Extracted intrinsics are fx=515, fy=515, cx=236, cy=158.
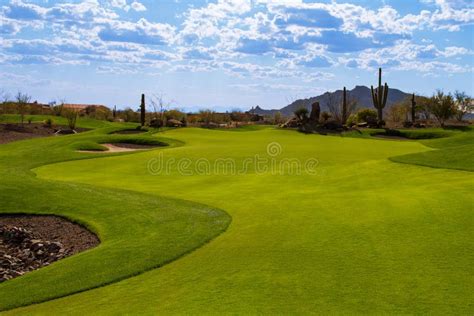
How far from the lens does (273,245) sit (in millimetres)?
9891

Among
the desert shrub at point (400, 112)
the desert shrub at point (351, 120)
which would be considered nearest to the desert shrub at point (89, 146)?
the desert shrub at point (351, 120)

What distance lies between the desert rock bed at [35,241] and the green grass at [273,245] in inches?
18.8

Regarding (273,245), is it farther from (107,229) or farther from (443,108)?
(443,108)

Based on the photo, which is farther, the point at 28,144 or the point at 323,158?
the point at 28,144

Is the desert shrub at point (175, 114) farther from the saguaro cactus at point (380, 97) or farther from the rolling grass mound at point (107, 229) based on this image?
the rolling grass mound at point (107, 229)

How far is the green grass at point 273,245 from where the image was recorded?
24.0 feet

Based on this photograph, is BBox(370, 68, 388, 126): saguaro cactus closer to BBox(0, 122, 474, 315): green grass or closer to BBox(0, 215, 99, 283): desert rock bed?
BBox(0, 122, 474, 315): green grass

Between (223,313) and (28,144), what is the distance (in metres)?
35.3

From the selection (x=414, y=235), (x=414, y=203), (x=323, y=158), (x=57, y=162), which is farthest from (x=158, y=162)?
(x=414, y=235)

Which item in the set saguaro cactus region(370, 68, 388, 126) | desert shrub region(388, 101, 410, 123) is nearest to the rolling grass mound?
saguaro cactus region(370, 68, 388, 126)

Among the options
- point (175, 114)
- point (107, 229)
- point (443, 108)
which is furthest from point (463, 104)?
point (107, 229)

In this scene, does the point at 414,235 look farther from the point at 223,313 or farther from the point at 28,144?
the point at 28,144

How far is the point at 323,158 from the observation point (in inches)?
1047

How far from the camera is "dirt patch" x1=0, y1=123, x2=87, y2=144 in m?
48.3
